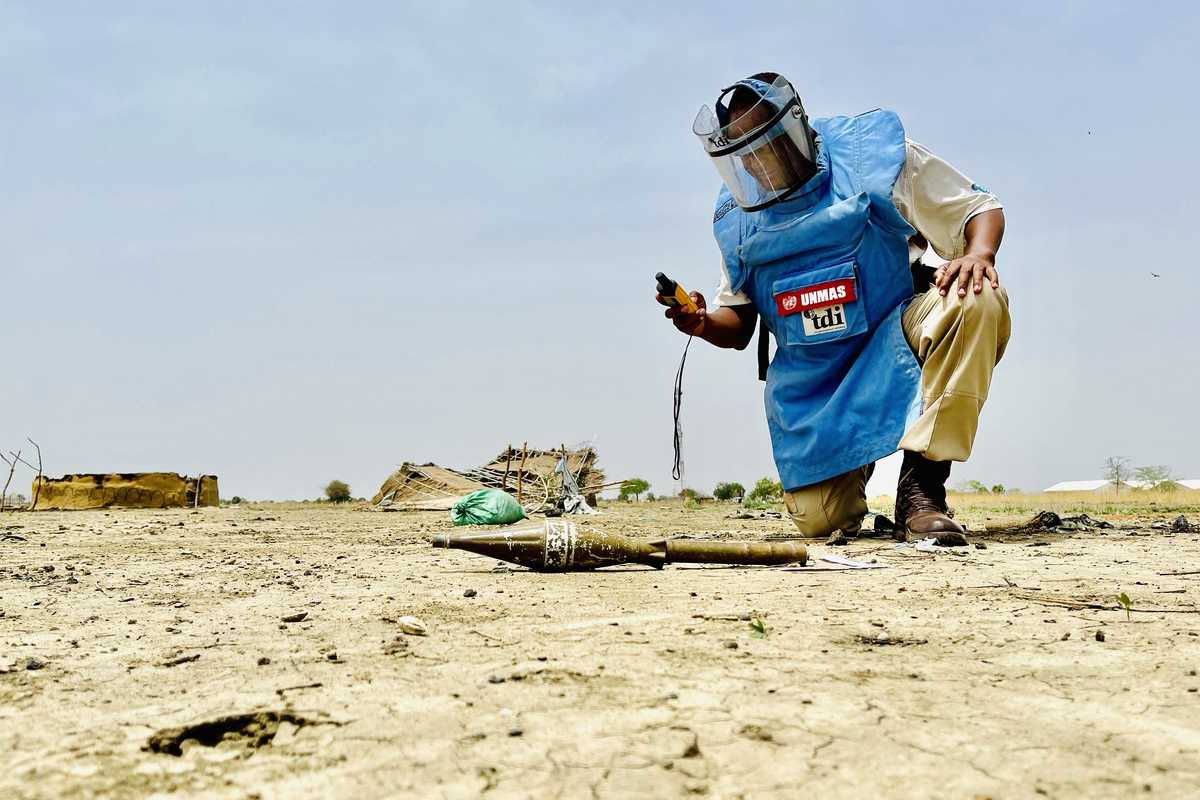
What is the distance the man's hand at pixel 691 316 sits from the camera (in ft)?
15.8

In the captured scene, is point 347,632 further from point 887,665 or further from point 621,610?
point 887,665

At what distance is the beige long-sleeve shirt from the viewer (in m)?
4.38

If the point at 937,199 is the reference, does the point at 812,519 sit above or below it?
below

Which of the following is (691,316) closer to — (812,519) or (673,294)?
(673,294)

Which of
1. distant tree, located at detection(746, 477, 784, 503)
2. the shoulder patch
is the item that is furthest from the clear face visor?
distant tree, located at detection(746, 477, 784, 503)

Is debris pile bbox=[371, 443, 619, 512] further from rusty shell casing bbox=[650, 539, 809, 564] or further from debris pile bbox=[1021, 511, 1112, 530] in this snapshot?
rusty shell casing bbox=[650, 539, 809, 564]

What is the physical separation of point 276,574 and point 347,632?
147 cm

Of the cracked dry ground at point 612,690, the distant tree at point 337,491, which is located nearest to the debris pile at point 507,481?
the distant tree at point 337,491

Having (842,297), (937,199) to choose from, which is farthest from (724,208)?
(937,199)

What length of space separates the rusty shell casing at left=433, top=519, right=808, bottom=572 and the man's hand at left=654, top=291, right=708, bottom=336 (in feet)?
6.35

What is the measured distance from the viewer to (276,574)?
3.24m

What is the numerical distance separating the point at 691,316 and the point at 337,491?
1536cm

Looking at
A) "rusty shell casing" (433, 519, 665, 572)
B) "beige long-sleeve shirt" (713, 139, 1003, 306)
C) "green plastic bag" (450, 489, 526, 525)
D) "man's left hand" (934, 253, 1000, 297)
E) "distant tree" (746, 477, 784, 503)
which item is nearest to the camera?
"rusty shell casing" (433, 519, 665, 572)

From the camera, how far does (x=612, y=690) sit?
1418 millimetres
